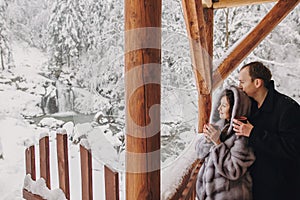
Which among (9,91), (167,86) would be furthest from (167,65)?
(9,91)

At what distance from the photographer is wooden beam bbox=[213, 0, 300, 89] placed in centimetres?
243

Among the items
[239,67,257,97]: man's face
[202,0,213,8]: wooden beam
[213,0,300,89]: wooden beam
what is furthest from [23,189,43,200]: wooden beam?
[202,0,213,8]: wooden beam

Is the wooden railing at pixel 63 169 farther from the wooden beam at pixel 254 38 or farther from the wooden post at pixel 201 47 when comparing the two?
the wooden beam at pixel 254 38

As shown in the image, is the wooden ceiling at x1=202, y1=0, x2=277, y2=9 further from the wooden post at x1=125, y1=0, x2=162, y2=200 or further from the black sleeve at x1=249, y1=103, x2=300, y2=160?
the wooden post at x1=125, y1=0, x2=162, y2=200

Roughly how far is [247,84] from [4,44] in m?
1.16

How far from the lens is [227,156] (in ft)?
4.55

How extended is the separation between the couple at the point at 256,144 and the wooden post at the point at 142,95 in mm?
356

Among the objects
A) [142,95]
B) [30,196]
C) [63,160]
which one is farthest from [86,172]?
[142,95]

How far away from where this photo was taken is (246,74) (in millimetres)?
1359

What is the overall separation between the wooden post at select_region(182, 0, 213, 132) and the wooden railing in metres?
1.29

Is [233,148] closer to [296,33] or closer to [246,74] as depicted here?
[246,74]

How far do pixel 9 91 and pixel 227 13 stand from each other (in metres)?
3.44

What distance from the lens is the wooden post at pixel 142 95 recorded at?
1098 millimetres

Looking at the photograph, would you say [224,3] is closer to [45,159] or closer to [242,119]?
[242,119]
